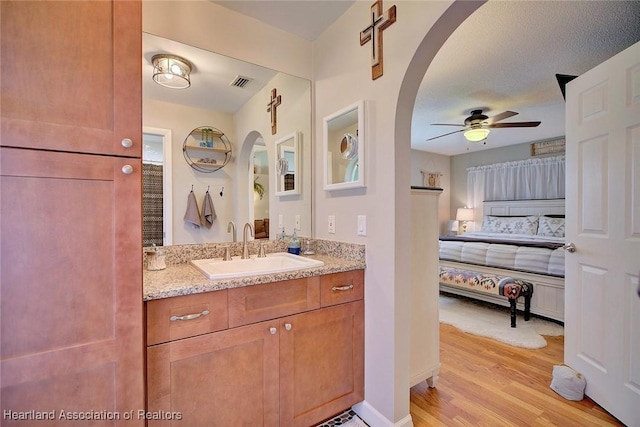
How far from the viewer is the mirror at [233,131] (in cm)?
169

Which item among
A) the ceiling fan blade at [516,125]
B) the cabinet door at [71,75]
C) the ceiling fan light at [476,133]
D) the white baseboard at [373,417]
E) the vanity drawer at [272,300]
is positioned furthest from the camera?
the ceiling fan light at [476,133]

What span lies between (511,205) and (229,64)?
614 cm

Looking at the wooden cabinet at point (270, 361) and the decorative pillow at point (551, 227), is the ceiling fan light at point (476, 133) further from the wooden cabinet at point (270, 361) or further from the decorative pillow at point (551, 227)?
the wooden cabinet at point (270, 361)

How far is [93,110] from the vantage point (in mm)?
964

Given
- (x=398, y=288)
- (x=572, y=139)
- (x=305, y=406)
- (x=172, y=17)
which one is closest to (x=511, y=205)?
(x=572, y=139)

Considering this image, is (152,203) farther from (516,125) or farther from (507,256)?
(516,125)

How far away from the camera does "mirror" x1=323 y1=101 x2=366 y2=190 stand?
1.66 meters

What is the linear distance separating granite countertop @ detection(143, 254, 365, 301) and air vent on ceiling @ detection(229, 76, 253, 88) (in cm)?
121

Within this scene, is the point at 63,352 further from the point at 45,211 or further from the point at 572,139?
the point at 572,139

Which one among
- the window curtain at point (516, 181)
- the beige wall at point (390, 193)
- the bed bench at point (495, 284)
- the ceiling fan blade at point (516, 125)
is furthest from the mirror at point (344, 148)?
the window curtain at point (516, 181)

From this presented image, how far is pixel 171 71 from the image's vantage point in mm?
1678

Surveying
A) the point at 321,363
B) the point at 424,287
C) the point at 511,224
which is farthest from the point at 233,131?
the point at 511,224

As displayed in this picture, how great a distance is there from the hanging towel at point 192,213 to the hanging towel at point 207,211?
4cm

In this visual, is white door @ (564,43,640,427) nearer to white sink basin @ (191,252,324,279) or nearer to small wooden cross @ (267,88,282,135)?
white sink basin @ (191,252,324,279)
